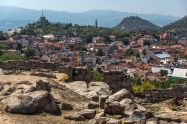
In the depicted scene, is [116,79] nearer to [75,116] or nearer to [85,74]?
[85,74]

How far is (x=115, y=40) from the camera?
493ft

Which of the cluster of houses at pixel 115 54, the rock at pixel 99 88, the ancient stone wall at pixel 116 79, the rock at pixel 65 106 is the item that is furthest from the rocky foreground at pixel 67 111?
the cluster of houses at pixel 115 54

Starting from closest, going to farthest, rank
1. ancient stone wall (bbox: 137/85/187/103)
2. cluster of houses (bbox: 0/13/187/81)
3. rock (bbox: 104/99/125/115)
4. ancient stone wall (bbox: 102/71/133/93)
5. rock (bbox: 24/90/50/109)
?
rock (bbox: 104/99/125/115)
rock (bbox: 24/90/50/109)
ancient stone wall (bbox: 137/85/187/103)
ancient stone wall (bbox: 102/71/133/93)
cluster of houses (bbox: 0/13/187/81)

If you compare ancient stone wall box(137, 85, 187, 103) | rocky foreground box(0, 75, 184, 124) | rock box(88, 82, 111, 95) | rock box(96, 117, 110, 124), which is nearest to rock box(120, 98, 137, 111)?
rocky foreground box(0, 75, 184, 124)

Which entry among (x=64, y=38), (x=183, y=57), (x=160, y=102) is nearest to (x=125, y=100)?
(x=160, y=102)

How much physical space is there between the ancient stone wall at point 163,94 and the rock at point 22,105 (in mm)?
9288

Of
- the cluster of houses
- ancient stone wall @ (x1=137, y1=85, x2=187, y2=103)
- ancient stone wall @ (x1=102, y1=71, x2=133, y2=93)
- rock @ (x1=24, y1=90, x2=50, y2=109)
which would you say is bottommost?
the cluster of houses

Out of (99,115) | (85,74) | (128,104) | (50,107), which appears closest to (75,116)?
(99,115)

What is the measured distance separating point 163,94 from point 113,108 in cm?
905

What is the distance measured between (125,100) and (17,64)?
35.7 feet

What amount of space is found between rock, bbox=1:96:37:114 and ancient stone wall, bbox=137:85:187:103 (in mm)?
9288

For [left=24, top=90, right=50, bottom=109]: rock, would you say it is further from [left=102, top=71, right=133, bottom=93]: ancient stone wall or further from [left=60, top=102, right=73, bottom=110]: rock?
[left=102, top=71, right=133, bottom=93]: ancient stone wall

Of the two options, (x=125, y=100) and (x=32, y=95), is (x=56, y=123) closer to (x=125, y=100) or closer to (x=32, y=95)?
(x=32, y=95)

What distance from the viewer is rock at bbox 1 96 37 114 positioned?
374 inches
